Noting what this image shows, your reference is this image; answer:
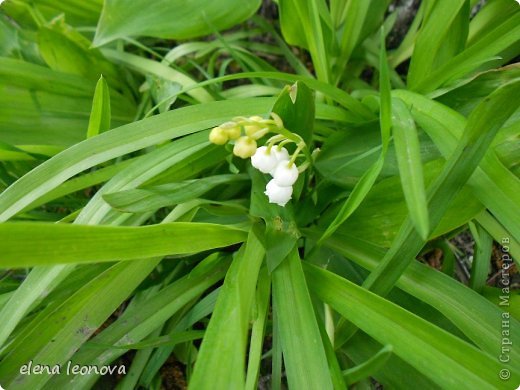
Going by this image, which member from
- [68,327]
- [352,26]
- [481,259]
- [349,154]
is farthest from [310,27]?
[68,327]

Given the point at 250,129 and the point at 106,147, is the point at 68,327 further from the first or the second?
the point at 250,129

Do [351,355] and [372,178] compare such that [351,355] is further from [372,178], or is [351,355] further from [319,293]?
[372,178]

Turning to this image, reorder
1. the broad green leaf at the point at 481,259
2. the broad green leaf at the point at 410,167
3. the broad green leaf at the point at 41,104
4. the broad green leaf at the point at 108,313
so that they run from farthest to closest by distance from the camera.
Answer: the broad green leaf at the point at 41,104, the broad green leaf at the point at 481,259, the broad green leaf at the point at 108,313, the broad green leaf at the point at 410,167

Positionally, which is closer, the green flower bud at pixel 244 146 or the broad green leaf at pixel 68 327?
the green flower bud at pixel 244 146

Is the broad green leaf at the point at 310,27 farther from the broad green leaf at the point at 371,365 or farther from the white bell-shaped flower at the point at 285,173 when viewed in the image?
the broad green leaf at the point at 371,365

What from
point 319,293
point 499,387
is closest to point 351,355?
point 319,293

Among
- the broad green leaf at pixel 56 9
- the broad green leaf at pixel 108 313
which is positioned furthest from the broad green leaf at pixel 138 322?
the broad green leaf at pixel 56 9

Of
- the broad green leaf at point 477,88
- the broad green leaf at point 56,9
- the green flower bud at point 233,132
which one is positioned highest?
the broad green leaf at point 56,9

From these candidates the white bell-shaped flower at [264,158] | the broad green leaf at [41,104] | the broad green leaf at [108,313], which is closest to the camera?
the white bell-shaped flower at [264,158]
